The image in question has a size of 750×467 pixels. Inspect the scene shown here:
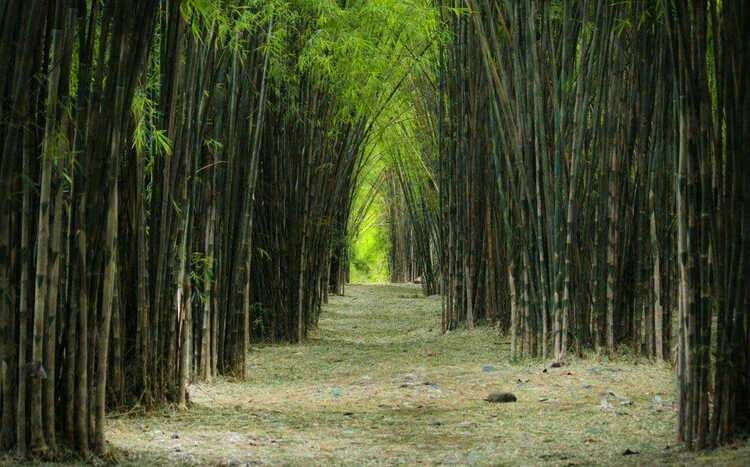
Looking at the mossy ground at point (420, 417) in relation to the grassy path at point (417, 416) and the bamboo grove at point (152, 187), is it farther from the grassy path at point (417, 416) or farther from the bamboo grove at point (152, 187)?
the bamboo grove at point (152, 187)

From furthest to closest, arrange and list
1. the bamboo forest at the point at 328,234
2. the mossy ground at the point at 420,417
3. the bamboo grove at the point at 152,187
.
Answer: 1. the mossy ground at the point at 420,417
2. the bamboo forest at the point at 328,234
3. the bamboo grove at the point at 152,187

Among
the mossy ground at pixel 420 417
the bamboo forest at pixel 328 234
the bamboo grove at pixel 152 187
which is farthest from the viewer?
the mossy ground at pixel 420 417

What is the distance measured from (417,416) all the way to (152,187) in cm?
137

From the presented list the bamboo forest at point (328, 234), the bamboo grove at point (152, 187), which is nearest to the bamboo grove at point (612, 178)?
the bamboo forest at point (328, 234)

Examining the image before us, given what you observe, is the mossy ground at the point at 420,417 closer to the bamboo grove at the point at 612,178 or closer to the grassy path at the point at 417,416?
the grassy path at the point at 417,416

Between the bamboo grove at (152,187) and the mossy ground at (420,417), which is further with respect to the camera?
the mossy ground at (420,417)

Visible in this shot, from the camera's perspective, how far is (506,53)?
5.36 meters

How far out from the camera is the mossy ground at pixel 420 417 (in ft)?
9.82

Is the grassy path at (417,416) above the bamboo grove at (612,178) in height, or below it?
below

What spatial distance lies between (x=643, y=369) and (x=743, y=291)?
7.06 feet

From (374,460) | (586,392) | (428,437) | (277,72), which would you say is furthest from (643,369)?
(277,72)

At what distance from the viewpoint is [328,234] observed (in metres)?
7.82

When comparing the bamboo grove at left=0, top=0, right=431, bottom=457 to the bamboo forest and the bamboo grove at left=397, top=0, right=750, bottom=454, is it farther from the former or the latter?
the bamboo grove at left=397, top=0, right=750, bottom=454

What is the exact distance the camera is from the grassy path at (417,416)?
9.87 feet
